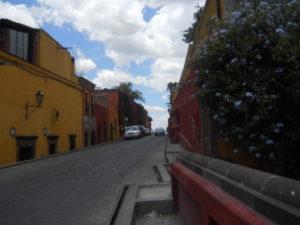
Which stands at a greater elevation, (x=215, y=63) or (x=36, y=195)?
(x=215, y=63)

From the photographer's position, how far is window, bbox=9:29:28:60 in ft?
69.5

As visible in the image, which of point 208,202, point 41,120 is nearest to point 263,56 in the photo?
point 208,202

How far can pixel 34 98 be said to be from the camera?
2031cm

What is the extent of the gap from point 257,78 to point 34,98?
1665 cm

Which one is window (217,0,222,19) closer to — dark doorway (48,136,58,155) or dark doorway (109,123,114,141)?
dark doorway (48,136,58,155)

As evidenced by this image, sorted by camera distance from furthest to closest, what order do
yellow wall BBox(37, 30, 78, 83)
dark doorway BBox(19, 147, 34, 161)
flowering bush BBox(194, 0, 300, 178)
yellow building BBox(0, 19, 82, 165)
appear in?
yellow wall BBox(37, 30, 78, 83)
dark doorway BBox(19, 147, 34, 161)
yellow building BBox(0, 19, 82, 165)
flowering bush BBox(194, 0, 300, 178)

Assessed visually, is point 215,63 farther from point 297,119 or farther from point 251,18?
point 297,119

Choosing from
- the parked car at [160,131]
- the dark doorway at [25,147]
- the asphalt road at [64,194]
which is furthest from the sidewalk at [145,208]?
the parked car at [160,131]

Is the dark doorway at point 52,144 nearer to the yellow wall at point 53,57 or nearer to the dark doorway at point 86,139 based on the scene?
the yellow wall at point 53,57

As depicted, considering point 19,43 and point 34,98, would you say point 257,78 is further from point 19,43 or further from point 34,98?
point 19,43

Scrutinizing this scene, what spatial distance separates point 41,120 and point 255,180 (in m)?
19.7

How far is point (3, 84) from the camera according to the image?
55.6 ft

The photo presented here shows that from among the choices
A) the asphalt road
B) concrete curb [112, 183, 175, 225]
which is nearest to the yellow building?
the asphalt road

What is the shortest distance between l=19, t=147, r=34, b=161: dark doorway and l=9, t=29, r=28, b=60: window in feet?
17.6
